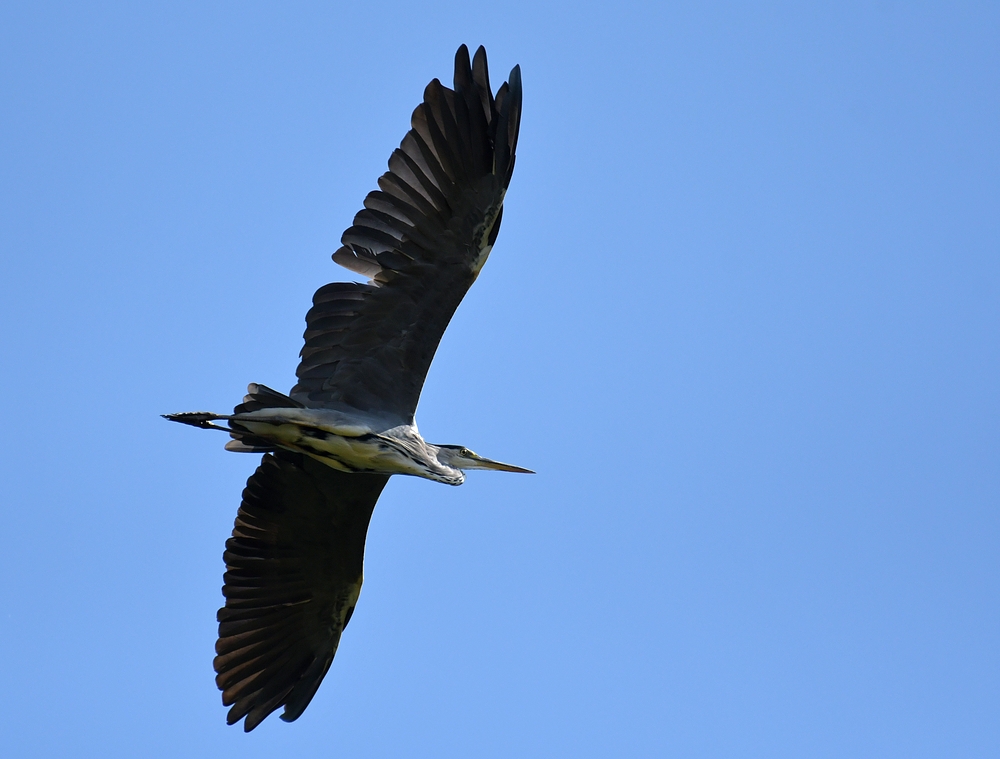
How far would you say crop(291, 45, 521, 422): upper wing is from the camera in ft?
26.6

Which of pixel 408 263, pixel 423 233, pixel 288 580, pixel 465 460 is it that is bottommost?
pixel 288 580

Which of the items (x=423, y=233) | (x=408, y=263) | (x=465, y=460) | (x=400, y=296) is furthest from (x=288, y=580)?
(x=423, y=233)

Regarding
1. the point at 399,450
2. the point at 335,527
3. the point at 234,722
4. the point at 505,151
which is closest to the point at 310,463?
the point at 335,527

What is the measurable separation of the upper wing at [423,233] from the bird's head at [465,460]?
1.58 m

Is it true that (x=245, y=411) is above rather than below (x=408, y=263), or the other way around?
below

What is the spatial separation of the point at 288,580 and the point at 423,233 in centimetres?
313

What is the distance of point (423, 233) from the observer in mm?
8195

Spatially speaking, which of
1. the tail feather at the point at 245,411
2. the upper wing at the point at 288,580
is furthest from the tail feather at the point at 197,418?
the upper wing at the point at 288,580

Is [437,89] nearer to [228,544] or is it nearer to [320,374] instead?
[320,374]

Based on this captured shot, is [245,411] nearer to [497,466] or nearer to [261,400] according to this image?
[261,400]

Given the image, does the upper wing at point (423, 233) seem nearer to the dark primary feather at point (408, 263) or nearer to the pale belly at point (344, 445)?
the dark primary feather at point (408, 263)

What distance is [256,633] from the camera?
921cm

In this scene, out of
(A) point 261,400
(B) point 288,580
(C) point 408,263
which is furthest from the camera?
(B) point 288,580

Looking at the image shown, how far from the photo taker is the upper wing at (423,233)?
8117 millimetres
